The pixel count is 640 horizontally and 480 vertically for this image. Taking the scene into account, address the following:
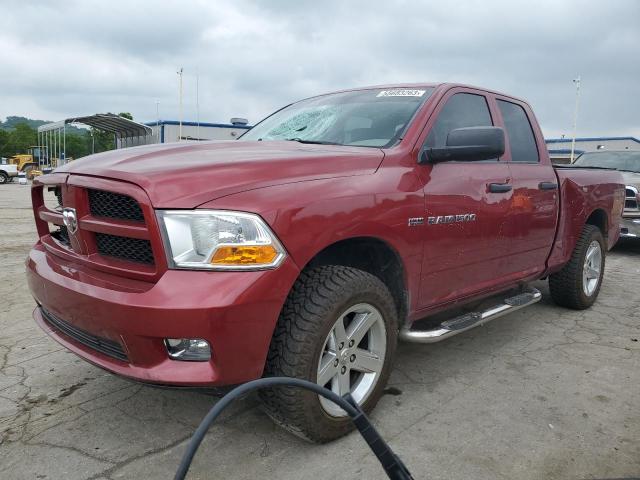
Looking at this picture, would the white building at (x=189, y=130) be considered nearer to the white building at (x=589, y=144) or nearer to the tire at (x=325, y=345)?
the white building at (x=589, y=144)

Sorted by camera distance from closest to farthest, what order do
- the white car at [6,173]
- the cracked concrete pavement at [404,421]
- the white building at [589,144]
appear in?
the cracked concrete pavement at [404,421] < the white car at [6,173] < the white building at [589,144]

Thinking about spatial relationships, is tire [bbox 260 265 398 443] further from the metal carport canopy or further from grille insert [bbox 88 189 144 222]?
the metal carport canopy

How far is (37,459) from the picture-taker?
2381mm

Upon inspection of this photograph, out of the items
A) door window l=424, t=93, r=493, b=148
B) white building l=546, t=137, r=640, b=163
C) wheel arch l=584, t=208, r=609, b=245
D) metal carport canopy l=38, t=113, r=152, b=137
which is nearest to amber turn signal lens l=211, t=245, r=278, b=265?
door window l=424, t=93, r=493, b=148

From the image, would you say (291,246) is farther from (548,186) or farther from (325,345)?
(548,186)

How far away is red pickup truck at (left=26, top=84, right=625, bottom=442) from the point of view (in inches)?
81.5

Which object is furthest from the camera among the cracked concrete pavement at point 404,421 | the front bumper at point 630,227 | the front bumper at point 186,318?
the front bumper at point 630,227

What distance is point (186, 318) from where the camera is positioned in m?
1.99

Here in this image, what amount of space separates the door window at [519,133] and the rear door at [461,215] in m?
0.33

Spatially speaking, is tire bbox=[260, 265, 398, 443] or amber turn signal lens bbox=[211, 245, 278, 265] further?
tire bbox=[260, 265, 398, 443]

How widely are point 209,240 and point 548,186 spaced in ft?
9.75

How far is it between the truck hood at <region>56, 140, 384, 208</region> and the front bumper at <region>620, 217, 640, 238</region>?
22.8 feet

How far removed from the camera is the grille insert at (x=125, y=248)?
7.25 feet

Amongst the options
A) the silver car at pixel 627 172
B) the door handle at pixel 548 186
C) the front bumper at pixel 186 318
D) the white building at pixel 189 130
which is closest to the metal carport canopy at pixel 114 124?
the white building at pixel 189 130
